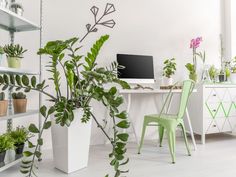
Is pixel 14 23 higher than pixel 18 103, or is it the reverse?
pixel 14 23

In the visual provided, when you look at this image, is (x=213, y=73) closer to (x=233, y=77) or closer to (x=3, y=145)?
(x=233, y=77)

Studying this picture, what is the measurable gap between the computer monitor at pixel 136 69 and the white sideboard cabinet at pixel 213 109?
741 millimetres

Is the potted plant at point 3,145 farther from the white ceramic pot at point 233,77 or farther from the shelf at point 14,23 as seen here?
the white ceramic pot at point 233,77

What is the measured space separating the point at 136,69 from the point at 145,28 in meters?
0.74

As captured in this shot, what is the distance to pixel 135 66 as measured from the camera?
2807 mm

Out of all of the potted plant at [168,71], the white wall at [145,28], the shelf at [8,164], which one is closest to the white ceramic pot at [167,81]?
the potted plant at [168,71]

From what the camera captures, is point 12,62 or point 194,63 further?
point 194,63

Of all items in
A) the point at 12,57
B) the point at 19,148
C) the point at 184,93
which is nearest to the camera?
the point at 12,57

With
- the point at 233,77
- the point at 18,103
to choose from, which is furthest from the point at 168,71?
the point at 18,103

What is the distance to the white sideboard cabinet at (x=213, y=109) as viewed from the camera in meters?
2.89

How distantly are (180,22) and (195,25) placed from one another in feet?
0.98

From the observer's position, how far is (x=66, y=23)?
2707 mm

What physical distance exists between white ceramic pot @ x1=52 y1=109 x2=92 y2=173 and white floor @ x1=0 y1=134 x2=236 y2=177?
0.07 m

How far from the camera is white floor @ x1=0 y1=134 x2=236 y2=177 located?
6.01ft
